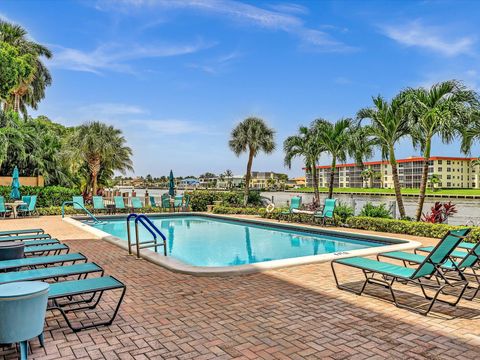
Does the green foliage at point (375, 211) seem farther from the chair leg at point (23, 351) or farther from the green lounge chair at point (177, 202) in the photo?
the chair leg at point (23, 351)

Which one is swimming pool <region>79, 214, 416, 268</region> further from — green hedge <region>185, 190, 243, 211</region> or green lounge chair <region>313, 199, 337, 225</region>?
green hedge <region>185, 190, 243, 211</region>

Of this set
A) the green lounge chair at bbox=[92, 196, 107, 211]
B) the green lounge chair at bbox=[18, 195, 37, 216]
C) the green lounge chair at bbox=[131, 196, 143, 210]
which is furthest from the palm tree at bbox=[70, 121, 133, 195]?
the green lounge chair at bbox=[18, 195, 37, 216]

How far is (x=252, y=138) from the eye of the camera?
23547mm

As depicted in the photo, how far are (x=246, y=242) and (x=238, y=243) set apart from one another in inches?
12.1

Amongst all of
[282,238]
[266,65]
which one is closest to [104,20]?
[266,65]

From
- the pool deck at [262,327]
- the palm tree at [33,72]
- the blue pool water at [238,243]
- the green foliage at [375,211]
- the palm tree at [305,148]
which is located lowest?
the blue pool water at [238,243]

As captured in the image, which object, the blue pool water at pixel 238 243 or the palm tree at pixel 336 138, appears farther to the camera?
the palm tree at pixel 336 138

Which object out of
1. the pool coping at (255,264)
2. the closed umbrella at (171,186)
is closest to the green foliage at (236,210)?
the closed umbrella at (171,186)

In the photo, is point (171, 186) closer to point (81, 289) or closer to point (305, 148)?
point (305, 148)

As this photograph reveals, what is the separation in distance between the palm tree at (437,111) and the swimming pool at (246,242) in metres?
2.88

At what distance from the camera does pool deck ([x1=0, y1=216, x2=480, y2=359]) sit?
3318mm

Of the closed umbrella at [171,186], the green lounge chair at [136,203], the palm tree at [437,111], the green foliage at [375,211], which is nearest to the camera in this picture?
the palm tree at [437,111]

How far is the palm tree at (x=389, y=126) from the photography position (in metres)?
12.9

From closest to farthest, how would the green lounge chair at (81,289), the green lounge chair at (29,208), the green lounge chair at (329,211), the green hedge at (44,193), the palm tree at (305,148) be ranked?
the green lounge chair at (81,289) → the green lounge chair at (329,211) → the green lounge chair at (29,208) → the palm tree at (305,148) → the green hedge at (44,193)
